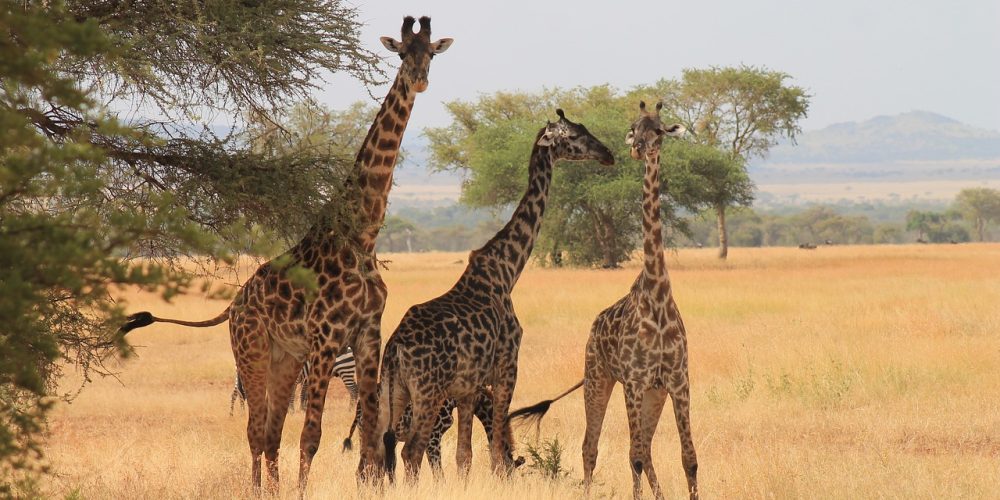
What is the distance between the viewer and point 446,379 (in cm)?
810

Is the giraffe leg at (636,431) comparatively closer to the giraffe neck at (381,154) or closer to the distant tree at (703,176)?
the giraffe neck at (381,154)

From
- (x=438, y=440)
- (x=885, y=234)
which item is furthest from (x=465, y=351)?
(x=885, y=234)

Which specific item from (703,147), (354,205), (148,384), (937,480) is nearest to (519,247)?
(354,205)

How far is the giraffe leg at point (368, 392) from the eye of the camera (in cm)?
795

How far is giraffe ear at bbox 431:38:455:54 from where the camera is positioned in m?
8.06

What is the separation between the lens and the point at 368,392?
26.1 ft

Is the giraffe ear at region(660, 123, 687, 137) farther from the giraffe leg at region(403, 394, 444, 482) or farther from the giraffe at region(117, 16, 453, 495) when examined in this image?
the giraffe leg at region(403, 394, 444, 482)

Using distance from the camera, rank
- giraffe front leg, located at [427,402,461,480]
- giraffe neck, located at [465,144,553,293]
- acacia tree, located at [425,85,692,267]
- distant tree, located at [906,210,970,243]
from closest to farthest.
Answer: giraffe front leg, located at [427,402,461,480] → giraffe neck, located at [465,144,553,293] → acacia tree, located at [425,85,692,267] → distant tree, located at [906,210,970,243]

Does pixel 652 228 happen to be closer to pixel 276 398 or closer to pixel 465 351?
pixel 465 351

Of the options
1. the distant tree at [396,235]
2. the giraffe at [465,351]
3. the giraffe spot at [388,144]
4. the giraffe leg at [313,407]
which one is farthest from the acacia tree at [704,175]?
the distant tree at [396,235]

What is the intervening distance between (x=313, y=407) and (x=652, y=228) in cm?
265

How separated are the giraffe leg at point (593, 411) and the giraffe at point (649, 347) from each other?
1 cm

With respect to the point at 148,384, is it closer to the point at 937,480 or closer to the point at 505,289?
the point at 505,289

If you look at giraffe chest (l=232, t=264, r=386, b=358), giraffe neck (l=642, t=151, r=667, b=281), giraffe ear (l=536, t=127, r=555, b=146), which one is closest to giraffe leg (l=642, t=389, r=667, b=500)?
giraffe neck (l=642, t=151, r=667, b=281)
